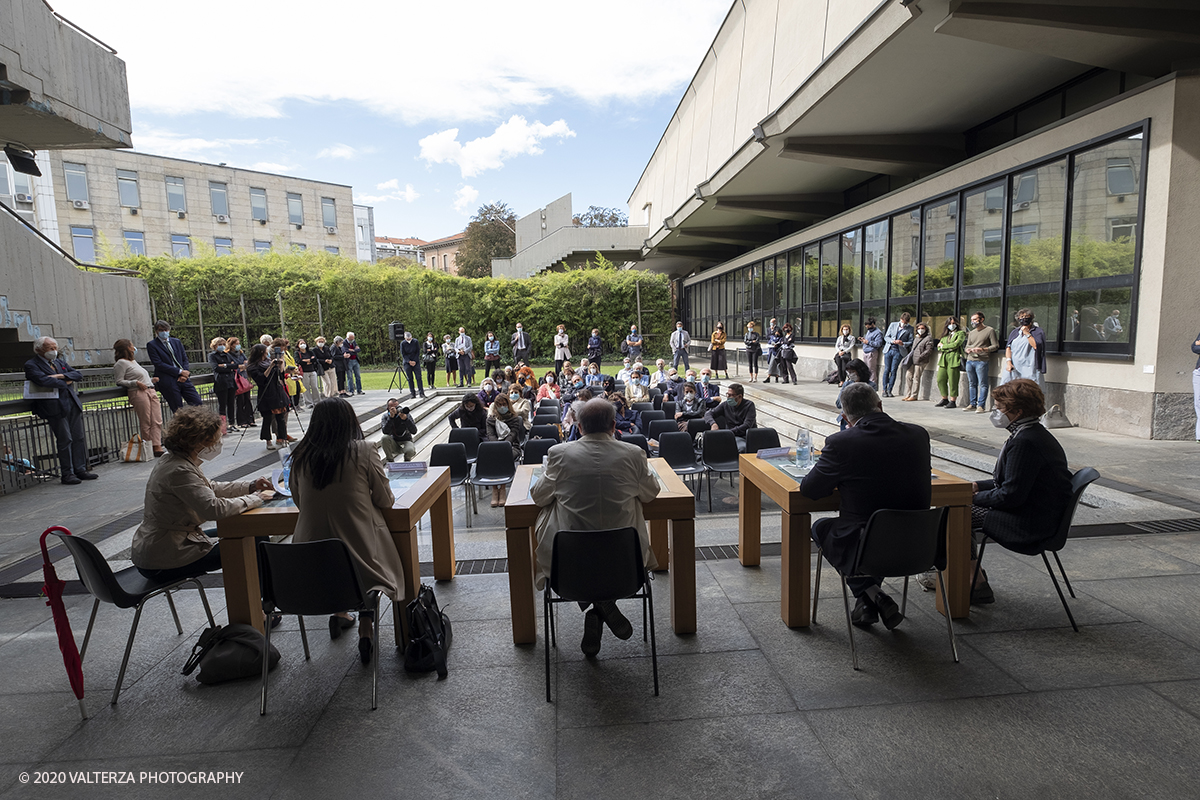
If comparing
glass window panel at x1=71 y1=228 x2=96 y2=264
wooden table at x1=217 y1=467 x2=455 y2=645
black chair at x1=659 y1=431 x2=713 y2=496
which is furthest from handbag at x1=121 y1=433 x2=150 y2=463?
glass window panel at x1=71 y1=228 x2=96 y2=264

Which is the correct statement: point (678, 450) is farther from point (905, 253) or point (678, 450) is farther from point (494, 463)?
point (905, 253)

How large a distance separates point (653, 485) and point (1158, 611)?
9.24ft

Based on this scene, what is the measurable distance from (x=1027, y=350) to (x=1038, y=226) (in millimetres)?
1898

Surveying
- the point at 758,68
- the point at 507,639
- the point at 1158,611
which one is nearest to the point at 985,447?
the point at 1158,611

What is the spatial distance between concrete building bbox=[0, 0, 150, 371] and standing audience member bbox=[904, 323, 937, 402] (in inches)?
540

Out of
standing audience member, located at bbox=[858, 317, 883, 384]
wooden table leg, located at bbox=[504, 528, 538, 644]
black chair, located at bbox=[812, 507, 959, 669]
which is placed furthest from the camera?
standing audience member, located at bbox=[858, 317, 883, 384]

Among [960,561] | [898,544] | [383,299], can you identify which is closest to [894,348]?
[960,561]

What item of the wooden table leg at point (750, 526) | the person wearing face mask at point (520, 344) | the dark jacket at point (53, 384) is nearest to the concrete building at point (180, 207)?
the person wearing face mask at point (520, 344)

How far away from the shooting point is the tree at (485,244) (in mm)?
49125

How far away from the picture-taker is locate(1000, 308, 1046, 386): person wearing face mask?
809cm

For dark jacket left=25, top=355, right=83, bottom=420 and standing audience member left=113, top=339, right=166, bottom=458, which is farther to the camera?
standing audience member left=113, top=339, right=166, bottom=458

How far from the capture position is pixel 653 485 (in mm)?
3143

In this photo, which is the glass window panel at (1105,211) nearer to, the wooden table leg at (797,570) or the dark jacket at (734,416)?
the dark jacket at (734,416)

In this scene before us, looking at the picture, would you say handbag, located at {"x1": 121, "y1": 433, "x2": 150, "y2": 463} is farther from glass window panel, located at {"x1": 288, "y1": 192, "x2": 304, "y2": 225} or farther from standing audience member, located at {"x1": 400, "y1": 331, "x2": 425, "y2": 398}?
glass window panel, located at {"x1": 288, "y1": 192, "x2": 304, "y2": 225}
